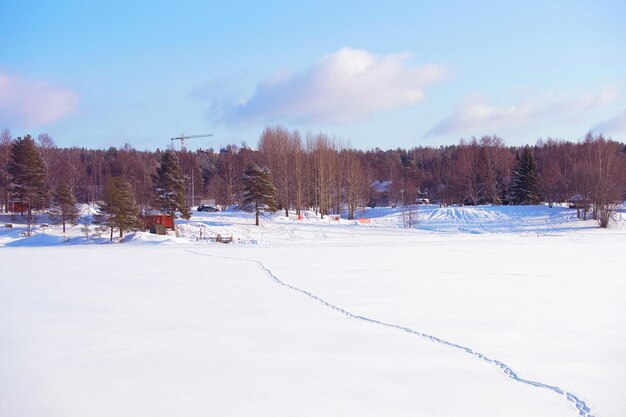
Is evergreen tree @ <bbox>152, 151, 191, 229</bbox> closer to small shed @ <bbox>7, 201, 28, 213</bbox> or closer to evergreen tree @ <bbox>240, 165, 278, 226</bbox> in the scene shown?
evergreen tree @ <bbox>240, 165, 278, 226</bbox>

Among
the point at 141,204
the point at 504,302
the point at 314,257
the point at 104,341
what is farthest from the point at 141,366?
the point at 141,204

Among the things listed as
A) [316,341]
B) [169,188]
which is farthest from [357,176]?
[316,341]

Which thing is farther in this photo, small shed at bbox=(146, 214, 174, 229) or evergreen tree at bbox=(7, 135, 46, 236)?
evergreen tree at bbox=(7, 135, 46, 236)

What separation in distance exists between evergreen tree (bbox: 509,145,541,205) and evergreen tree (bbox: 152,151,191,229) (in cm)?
3708

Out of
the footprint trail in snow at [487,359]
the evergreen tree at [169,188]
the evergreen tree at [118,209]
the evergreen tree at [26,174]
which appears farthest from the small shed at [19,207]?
the footprint trail in snow at [487,359]

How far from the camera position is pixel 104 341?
815 centimetres

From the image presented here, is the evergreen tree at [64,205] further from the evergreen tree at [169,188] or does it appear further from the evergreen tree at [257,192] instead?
the evergreen tree at [257,192]

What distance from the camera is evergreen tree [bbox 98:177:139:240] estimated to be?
119ft

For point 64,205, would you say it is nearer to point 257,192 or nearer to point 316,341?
point 257,192

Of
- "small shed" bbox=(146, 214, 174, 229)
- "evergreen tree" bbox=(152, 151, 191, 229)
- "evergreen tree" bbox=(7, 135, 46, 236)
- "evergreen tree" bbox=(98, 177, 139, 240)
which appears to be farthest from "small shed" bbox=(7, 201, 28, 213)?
"evergreen tree" bbox=(98, 177, 139, 240)

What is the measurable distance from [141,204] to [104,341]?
43795 millimetres

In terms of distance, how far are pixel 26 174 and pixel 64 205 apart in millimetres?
5541

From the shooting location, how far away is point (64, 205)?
138 ft

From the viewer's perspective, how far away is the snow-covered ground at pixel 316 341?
5.71 meters
